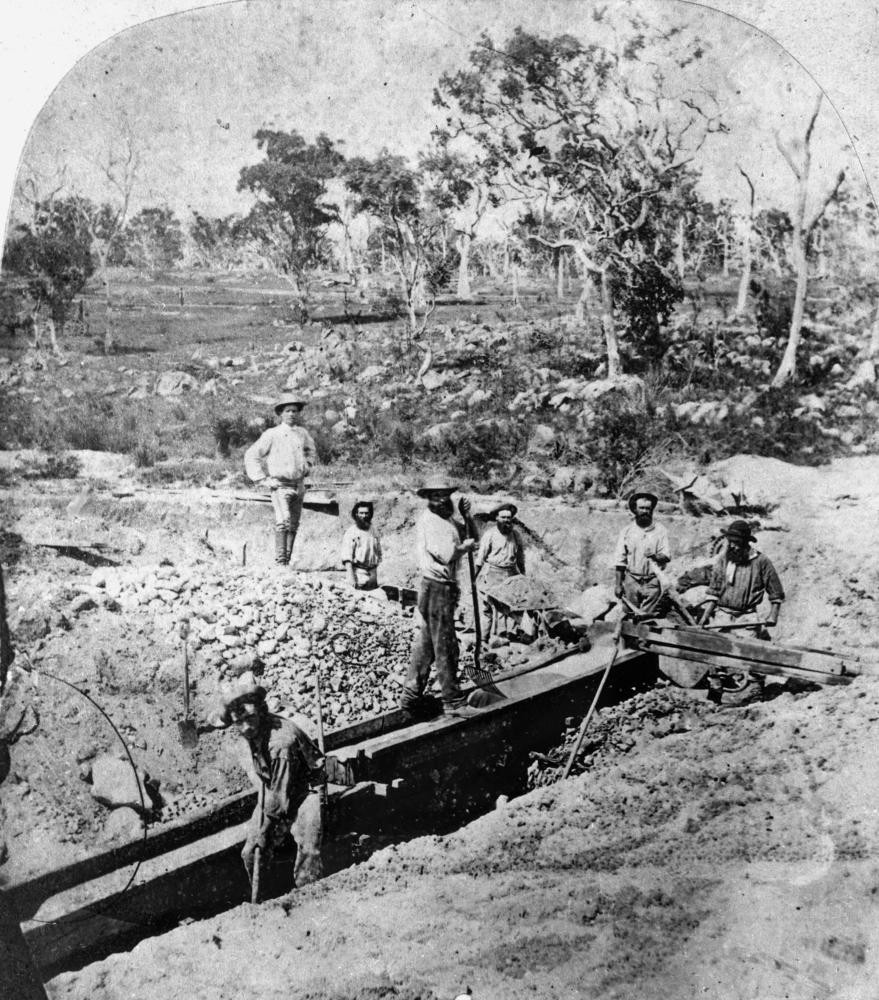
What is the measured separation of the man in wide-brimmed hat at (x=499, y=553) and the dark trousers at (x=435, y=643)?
194mm

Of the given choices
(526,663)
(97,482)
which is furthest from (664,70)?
(97,482)

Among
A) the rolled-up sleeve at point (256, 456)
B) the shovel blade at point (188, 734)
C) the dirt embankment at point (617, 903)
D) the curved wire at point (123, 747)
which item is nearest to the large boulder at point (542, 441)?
the rolled-up sleeve at point (256, 456)

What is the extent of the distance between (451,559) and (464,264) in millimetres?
1310

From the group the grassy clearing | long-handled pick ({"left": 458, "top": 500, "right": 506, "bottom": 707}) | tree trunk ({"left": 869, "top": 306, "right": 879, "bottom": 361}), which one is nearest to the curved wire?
the grassy clearing

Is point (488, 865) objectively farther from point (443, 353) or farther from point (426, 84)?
point (426, 84)

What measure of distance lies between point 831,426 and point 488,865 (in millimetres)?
2433

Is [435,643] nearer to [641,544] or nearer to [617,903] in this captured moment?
[641,544]

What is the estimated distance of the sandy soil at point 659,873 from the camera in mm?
3182

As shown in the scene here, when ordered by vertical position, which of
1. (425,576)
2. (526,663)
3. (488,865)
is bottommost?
(488,865)

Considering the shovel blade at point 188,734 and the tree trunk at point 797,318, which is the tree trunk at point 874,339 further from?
the shovel blade at point 188,734

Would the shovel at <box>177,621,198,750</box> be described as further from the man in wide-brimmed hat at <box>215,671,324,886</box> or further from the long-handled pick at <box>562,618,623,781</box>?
the long-handled pick at <box>562,618,623,781</box>

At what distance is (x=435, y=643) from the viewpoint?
363 cm

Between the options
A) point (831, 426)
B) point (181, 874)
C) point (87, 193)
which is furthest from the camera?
point (831, 426)

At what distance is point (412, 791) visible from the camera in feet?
11.7
